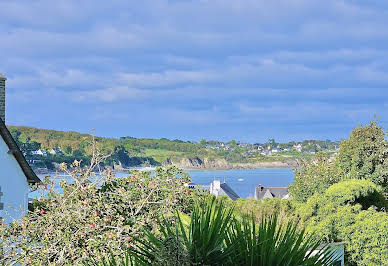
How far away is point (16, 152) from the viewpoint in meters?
14.7

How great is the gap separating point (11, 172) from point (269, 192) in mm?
37974

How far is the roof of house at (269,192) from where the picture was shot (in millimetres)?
50375

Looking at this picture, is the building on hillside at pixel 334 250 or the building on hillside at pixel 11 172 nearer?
the building on hillside at pixel 334 250

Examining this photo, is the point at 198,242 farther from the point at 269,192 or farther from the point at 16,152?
the point at 269,192

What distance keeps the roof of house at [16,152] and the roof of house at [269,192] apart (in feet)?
119

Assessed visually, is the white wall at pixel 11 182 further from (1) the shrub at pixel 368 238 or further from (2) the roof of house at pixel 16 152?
(1) the shrub at pixel 368 238

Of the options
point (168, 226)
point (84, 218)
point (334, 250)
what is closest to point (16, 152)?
point (84, 218)

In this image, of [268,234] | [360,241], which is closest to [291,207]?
[360,241]

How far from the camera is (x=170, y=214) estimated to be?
9.02m

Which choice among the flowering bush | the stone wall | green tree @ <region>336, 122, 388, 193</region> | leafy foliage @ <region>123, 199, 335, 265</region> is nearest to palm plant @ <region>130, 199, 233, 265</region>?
leafy foliage @ <region>123, 199, 335, 265</region>

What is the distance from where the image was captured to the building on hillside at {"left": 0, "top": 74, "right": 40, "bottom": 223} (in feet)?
47.2

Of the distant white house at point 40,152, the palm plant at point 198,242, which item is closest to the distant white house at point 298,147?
the distant white house at point 40,152

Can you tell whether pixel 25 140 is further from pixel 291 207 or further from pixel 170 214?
pixel 170 214

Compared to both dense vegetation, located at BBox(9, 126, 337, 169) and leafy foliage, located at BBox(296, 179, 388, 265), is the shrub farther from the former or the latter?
dense vegetation, located at BBox(9, 126, 337, 169)
